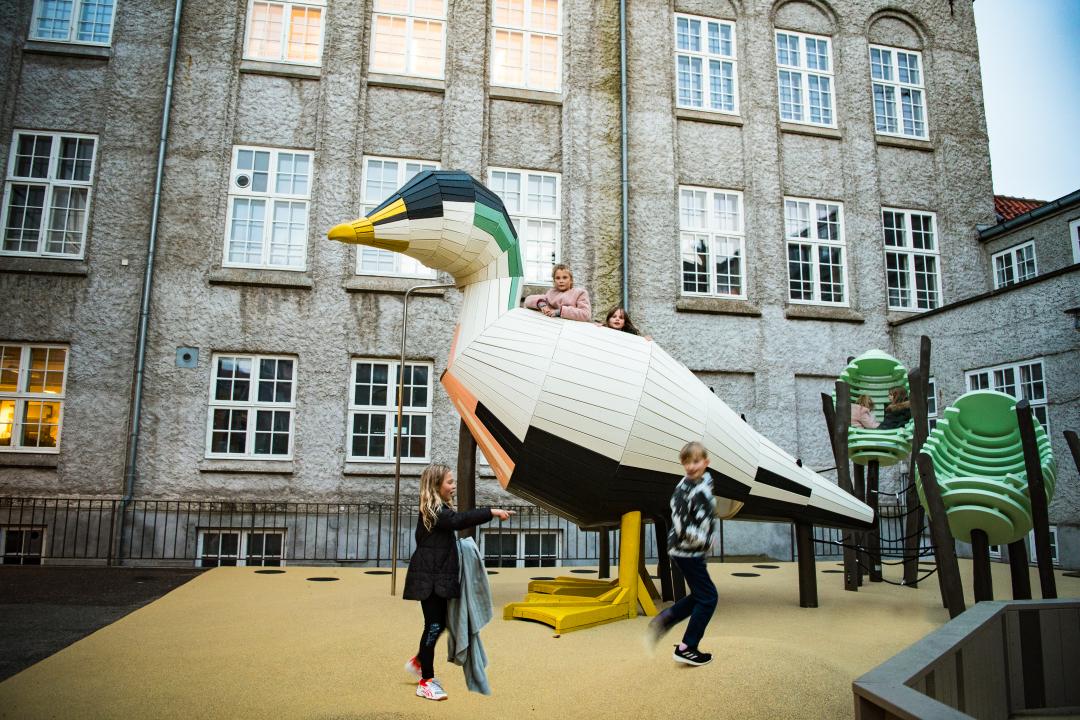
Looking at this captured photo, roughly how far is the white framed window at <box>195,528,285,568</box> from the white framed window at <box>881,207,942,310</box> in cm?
1254

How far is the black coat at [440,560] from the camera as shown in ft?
13.8

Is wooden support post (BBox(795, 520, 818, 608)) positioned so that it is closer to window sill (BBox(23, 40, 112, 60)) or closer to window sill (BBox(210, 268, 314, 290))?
window sill (BBox(210, 268, 314, 290))

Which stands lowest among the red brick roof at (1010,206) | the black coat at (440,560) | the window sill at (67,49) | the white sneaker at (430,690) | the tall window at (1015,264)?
the white sneaker at (430,690)

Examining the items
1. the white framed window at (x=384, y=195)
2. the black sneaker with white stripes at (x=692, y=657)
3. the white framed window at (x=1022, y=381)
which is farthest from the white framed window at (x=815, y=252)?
the black sneaker with white stripes at (x=692, y=657)

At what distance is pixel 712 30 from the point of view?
1519 cm

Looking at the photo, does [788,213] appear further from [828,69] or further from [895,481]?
[895,481]

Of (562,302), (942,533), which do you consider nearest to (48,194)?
(562,302)

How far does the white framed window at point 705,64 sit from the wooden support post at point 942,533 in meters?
10.1

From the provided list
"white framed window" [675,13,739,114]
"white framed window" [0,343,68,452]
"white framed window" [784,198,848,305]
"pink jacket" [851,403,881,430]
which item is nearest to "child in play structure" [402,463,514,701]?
"pink jacket" [851,403,881,430]

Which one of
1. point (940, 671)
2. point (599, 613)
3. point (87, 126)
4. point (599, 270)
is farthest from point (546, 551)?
point (87, 126)

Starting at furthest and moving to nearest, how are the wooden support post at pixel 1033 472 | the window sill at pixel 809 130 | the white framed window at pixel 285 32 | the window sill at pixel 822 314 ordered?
the window sill at pixel 809 130
the window sill at pixel 822 314
the white framed window at pixel 285 32
the wooden support post at pixel 1033 472

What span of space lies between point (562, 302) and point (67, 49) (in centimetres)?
1134

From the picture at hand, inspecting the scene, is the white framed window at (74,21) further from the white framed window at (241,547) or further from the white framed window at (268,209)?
the white framed window at (241,547)

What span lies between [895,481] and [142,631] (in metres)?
13.2
